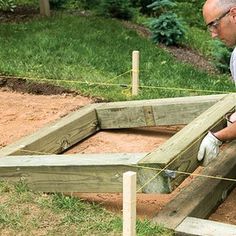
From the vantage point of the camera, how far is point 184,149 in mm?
4121

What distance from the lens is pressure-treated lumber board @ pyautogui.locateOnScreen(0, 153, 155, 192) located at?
13.2 ft

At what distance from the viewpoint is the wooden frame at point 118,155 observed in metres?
3.95

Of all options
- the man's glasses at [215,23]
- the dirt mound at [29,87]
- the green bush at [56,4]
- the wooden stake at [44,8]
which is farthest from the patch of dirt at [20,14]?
the man's glasses at [215,23]

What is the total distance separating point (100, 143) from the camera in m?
5.95

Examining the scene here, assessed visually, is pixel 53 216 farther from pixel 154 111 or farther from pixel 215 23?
pixel 154 111

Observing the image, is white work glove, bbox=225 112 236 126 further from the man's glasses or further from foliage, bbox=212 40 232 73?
foliage, bbox=212 40 232 73

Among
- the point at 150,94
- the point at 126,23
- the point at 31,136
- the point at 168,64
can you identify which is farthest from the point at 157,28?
the point at 31,136

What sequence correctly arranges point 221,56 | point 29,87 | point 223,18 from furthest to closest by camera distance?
point 221,56 < point 29,87 < point 223,18

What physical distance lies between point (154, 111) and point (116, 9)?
275 inches

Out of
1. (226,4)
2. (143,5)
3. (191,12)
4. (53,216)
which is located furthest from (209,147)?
(191,12)

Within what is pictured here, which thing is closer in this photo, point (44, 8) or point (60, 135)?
point (60, 135)

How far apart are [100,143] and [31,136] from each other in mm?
852

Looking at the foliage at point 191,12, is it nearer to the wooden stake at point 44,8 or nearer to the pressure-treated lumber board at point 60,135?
the wooden stake at point 44,8

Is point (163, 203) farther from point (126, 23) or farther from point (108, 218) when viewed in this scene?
point (126, 23)
